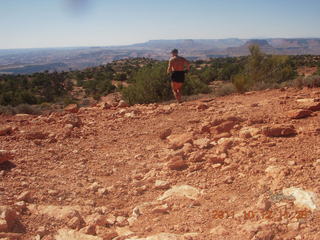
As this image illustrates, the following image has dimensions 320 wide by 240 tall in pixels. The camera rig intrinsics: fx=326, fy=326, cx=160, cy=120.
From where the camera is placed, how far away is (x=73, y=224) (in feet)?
10.2

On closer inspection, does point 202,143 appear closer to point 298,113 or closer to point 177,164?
point 177,164

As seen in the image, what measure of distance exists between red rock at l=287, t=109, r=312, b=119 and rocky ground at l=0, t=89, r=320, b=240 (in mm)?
19

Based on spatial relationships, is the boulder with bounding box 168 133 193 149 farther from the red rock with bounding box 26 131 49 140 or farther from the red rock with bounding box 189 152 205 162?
the red rock with bounding box 26 131 49 140

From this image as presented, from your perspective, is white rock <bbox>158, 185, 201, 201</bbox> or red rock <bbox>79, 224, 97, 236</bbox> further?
white rock <bbox>158, 185, 201, 201</bbox>

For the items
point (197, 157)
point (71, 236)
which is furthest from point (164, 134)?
point (71, 236)

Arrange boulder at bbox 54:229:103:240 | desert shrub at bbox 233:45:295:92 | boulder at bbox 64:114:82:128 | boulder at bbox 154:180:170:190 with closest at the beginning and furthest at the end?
boulder at bbox 54:229:103:240 → boulder at bbox 154:180:170:190 → boulder at bbox 64:114:82:128 → desert shrub at bbox 233:45:295:92

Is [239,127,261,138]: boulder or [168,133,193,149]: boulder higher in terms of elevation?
[239,127,261,138]: boulder

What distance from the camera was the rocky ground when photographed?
9.72 feet

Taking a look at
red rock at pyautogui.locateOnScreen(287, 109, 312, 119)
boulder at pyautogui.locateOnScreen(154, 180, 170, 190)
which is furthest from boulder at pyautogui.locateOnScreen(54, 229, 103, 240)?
red rock at pyautogui.locateOnScreen(287, 109, 312, 119)

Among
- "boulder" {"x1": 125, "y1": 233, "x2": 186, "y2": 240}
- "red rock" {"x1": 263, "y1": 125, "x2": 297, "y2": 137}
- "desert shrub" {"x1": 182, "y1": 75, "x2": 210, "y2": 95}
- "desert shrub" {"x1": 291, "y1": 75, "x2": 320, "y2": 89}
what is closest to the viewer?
"boulder" {"x1": 125, "y1": 233, "x2": 186, "y2": 240}

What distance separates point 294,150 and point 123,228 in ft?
8.34

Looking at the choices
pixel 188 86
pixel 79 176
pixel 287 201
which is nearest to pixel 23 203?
pixel 79 176

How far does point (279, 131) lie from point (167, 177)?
Result: 1.95m

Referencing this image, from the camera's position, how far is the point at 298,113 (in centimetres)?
560
